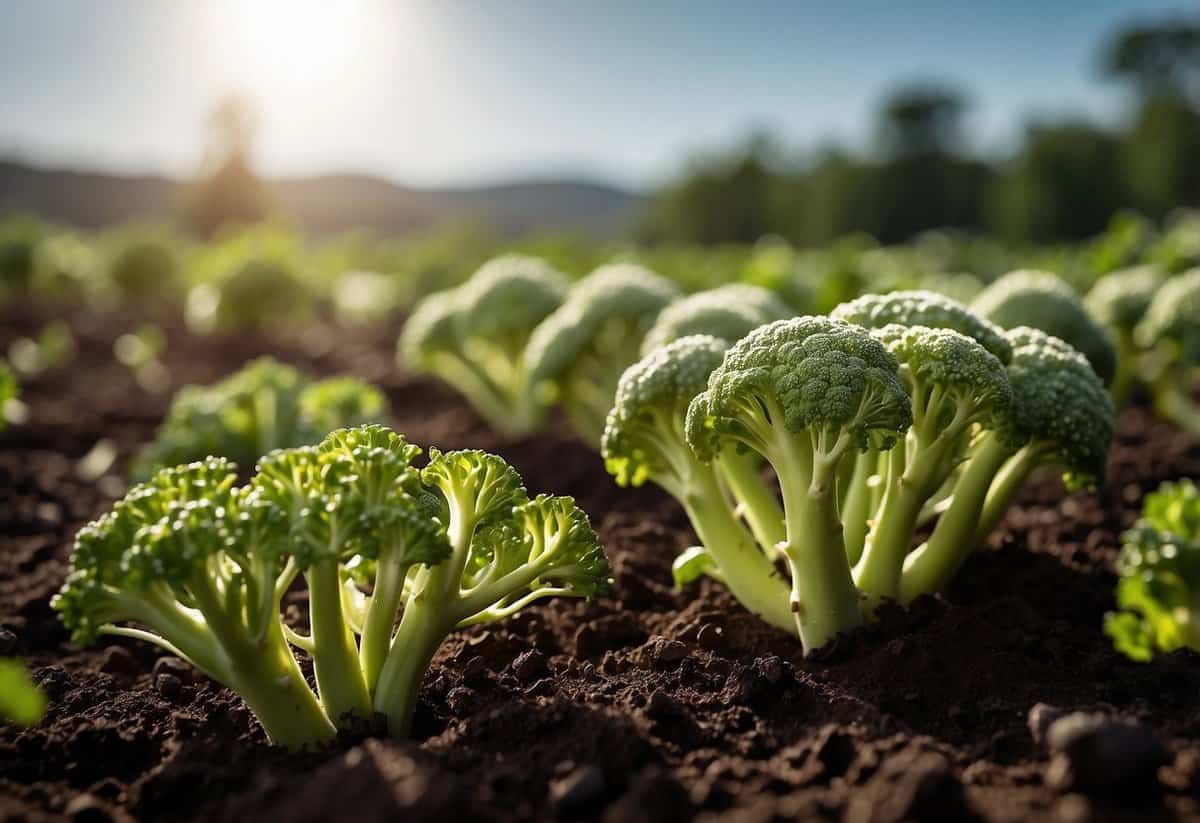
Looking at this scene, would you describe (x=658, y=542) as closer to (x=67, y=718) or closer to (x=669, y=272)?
(x=67, y=718)

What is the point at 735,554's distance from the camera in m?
3.83

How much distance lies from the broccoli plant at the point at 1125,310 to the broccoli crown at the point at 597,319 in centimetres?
297

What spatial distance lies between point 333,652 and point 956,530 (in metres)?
2.37

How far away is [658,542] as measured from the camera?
16.3 ft

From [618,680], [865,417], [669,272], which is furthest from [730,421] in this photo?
[669,272]

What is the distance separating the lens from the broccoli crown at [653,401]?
3.64 meters

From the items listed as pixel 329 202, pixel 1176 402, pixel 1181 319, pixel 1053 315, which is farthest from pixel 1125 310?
pixel 329 202

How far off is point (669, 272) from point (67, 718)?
11.4m

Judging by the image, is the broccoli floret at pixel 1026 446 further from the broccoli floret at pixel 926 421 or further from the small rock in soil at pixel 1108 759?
the small rock in soil at pixel 1108 759

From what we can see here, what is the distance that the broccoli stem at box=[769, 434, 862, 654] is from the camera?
328 cm

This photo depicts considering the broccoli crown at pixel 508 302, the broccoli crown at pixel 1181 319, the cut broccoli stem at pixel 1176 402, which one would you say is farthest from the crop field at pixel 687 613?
the broccoli crown at pixel 508 302

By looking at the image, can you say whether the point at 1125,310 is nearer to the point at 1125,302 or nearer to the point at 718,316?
the point at 1125,302

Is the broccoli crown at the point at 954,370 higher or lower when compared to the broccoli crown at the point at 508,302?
lower

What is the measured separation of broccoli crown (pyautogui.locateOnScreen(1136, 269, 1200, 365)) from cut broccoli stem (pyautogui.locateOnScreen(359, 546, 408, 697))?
5261 mm
